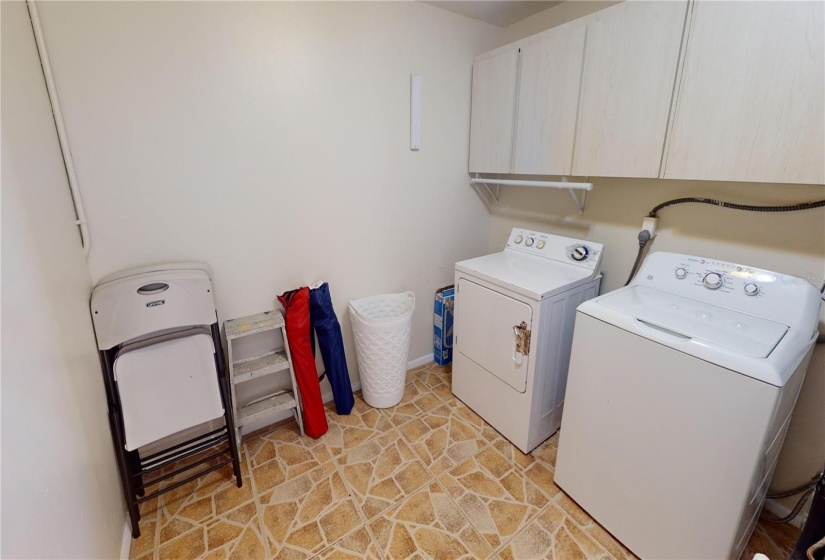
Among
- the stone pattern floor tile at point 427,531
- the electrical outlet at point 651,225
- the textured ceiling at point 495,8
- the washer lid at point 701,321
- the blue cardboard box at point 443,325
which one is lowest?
the stone pattern floor tile at point 427,531

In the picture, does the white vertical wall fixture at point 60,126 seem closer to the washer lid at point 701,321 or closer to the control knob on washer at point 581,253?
the washer lid at point 701,321

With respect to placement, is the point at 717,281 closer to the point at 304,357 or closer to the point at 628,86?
the point at 628,86

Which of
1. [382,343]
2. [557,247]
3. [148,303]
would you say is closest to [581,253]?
[557,247]

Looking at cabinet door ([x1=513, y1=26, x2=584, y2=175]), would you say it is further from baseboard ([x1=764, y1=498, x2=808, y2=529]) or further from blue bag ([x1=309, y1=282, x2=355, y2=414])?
baseboard ([x1=764, y1=498, x2=808, y2=529])

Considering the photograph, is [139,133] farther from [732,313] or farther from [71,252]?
[732,313]

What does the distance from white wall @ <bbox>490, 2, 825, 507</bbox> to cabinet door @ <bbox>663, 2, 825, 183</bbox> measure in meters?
0.30

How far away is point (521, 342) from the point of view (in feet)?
6.04

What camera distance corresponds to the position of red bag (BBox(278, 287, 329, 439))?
6.40 feet

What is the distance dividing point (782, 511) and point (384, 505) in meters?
1.79

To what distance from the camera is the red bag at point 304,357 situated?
76.8 inches

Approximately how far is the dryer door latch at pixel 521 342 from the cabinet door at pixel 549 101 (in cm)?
87

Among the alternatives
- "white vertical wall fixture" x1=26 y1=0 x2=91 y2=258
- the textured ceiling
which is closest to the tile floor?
"white vertical wall fixture" x1=26 y1=0 x2=91 y2=258

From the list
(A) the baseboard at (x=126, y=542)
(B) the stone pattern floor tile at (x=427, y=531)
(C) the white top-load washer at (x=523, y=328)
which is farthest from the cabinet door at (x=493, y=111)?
(A) the baseboard at (x=126, y=542)

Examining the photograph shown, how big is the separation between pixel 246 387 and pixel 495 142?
7.05 feet
